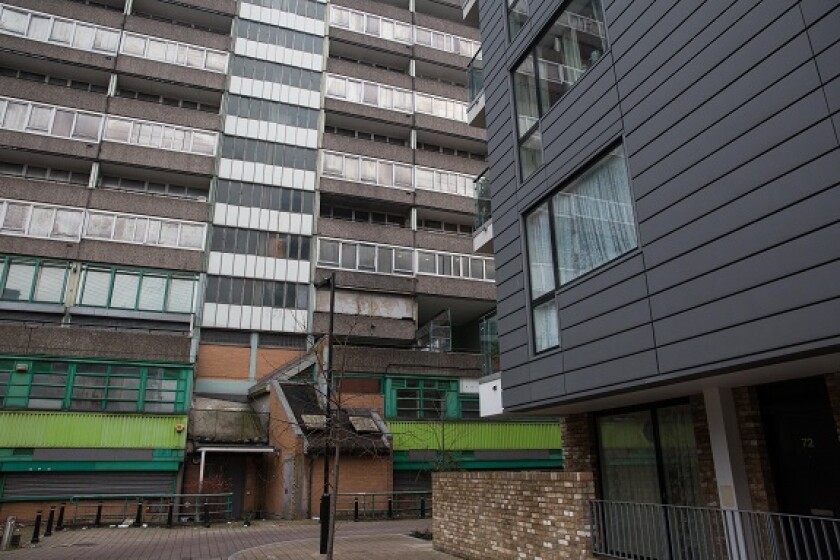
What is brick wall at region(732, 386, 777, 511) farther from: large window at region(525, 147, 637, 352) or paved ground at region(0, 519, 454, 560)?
paved ground at region(0, 519, 454, 560)

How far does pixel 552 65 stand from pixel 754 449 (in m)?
7.22

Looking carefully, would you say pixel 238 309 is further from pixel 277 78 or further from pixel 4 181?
pixel 277 78

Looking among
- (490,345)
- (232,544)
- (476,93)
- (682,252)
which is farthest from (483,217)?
(232,544)

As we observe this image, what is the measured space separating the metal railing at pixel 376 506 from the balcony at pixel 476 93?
13.3 metres

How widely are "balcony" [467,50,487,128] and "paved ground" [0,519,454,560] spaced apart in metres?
10.5

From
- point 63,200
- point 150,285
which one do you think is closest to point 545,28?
point 150,285

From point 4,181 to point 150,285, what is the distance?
844 centimetres

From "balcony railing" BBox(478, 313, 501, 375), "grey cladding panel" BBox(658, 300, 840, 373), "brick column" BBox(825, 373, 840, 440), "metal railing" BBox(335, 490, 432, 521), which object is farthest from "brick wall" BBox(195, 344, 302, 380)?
"brick column" BBox(825, 373, 840, 440)

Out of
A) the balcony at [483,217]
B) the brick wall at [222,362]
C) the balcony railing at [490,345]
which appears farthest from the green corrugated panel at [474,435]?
the balcony at [483,217]

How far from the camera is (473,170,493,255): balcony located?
13.6 metres

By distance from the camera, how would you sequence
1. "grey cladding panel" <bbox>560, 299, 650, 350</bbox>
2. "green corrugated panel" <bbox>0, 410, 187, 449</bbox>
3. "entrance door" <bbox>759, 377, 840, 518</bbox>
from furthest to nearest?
"green corrugated panel" <bbox>0, 410, 187, 449</bbox>
"grey cladding panel" <bbox>560, 299, 650, 350</bbox>
"entrance door" <bbox>759, 377, 840, 518</bbox>

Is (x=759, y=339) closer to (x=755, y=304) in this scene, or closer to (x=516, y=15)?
(x=755, y=304)

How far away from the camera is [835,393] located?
6527mm

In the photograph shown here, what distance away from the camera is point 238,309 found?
104 feet
